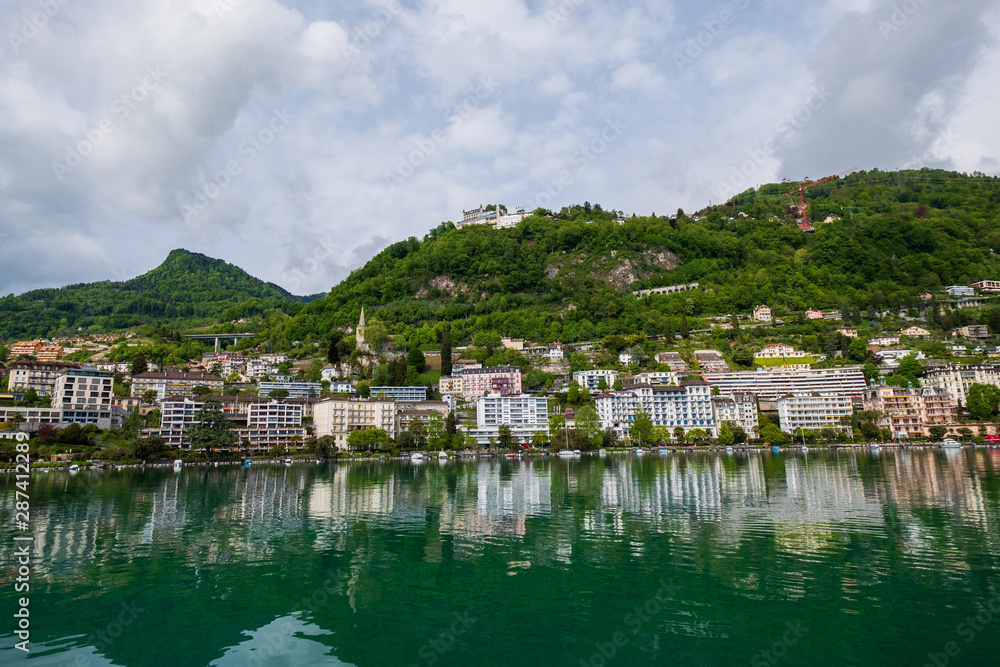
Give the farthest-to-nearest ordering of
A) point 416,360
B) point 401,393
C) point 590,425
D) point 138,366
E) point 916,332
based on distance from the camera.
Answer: point 416,360 < point 916,332 < point 138,366 < point 401,393 < point 590,425

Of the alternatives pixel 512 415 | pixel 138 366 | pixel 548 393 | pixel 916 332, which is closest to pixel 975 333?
pixel 916 332

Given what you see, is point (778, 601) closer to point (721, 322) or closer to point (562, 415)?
point (562, 415)

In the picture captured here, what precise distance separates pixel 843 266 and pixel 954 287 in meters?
21.4

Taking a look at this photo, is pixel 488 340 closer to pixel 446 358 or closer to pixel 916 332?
pixel 446 358

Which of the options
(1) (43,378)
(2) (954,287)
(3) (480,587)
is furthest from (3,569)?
(2) (954,287)

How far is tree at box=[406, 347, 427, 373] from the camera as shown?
4286 inches

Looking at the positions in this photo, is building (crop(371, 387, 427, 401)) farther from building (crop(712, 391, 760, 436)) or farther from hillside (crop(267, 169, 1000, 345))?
building (crop(712, 391, 760, 436))

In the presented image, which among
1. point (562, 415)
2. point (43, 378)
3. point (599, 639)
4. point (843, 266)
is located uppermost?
point (843, 266)

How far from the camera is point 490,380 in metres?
100

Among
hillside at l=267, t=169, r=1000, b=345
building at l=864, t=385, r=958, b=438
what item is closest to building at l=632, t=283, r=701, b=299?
hillside at l=267, t=169, r=1000, b=345

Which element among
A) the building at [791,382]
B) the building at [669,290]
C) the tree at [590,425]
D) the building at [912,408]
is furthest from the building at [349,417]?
the building at [669,290]

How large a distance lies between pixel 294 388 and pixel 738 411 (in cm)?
7414

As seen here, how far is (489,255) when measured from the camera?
15275 centimetres

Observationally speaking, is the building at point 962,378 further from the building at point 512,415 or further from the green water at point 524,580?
the green water at point 524,580
